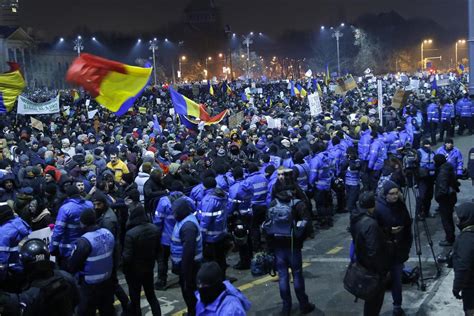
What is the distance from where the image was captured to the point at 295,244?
24.0ft

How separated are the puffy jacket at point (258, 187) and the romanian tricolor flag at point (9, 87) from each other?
395 inches

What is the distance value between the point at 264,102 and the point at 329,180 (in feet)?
68.7

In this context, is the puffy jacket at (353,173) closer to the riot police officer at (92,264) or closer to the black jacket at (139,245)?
the black jacket at (139,245)

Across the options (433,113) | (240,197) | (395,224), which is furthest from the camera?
(433,113)

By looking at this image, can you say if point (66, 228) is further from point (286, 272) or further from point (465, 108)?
point (465, 108)

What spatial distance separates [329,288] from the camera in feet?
27.6

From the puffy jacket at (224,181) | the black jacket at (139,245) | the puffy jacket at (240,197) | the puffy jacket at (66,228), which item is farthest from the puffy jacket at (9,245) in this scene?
the puffy jacket at (224,181)

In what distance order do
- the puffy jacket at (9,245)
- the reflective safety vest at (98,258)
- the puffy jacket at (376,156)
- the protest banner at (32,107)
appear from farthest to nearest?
1. the protest banner at (32,107)
2. the puffy jacket at (376,156)
3. the puffy jacket at (9,245)
4. the reflective safety vest at (98,258)

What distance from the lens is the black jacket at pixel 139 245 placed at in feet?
22.4

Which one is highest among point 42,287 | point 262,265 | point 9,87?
point 9,87

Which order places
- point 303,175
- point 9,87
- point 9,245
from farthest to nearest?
point 9,87 < point 303,175 < point 9,245

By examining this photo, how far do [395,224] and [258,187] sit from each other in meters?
3.61

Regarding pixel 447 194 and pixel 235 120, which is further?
pixel 235 120

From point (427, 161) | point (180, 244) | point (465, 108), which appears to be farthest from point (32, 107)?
point (465, 108)
